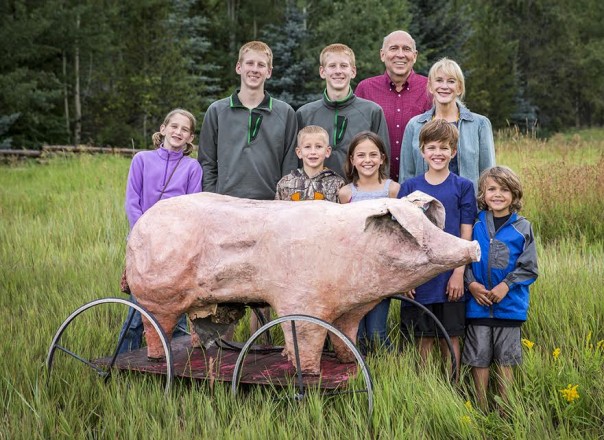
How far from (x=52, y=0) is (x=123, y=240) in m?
16.6

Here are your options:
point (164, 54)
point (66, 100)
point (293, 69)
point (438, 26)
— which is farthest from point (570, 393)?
point (66, 100)

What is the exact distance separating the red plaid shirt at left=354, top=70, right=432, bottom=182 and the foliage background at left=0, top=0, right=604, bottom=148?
12105 millimetres

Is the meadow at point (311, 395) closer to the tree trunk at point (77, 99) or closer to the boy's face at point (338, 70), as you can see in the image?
the boy's face at point (338, 70)

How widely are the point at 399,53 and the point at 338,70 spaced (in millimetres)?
654

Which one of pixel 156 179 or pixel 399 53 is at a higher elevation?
pixel 399 53

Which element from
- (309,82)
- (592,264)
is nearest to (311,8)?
(309,82)

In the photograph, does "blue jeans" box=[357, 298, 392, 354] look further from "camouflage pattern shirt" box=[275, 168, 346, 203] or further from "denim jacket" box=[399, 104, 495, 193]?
"denim jacket" box=[399, 104, 495, 193]

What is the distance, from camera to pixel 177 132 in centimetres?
428

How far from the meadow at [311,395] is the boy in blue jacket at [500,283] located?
0.41ft

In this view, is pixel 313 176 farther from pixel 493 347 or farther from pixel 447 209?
pixel 493 347

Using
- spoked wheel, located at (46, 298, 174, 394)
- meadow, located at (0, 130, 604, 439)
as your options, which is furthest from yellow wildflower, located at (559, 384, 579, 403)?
spoked wheel, located at (46, 298, 174, 394)

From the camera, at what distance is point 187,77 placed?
21.4 metres

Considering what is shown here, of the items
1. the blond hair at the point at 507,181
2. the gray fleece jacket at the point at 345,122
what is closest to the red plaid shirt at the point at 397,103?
the gray fleece jacket at the point at 345,122

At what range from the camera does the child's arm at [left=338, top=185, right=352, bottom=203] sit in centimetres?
389
